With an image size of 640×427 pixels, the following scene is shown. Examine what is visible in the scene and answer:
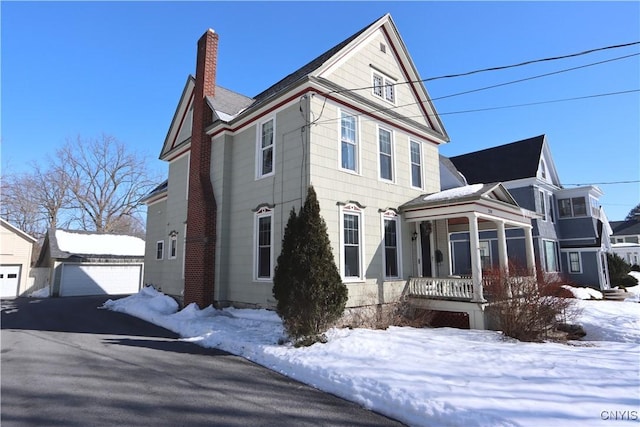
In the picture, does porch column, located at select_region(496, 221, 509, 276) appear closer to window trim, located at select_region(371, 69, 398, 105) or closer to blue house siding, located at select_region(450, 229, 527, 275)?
window trim, located at select_region(371, 69, 398, 105)

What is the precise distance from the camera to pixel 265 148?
1157 cm

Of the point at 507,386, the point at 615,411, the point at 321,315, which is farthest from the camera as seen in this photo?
the point at 321,315

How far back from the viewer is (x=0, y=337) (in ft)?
28.8

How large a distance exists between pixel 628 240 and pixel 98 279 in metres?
67.5

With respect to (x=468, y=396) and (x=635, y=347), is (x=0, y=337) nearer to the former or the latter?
(x=468, y=396)

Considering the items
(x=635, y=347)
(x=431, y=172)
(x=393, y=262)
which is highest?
(x=431, y=172)

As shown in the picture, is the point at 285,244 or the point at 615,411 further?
the point at 285,244

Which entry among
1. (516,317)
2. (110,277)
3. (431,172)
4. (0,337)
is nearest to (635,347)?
(516,317)

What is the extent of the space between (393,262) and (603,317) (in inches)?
273

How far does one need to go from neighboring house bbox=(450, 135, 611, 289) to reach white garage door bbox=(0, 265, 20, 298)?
30763 millimetres

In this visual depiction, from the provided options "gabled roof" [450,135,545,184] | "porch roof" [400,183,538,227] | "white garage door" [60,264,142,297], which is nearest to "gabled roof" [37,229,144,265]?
"white garage door" [60,264,142,297]

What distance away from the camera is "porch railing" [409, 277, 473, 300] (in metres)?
11.1

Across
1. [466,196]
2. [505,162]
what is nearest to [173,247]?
[466,196]

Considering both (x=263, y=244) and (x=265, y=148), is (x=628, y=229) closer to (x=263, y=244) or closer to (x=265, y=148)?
(x=265, y=148)
